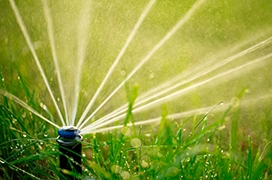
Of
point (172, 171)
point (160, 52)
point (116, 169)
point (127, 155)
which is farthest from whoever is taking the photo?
point (160, 52)

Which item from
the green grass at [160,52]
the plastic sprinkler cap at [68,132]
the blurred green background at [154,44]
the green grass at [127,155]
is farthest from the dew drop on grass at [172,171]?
the blurred green background at [154,44]

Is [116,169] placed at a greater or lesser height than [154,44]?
lesser

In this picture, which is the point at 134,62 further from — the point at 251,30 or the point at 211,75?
the point at 251,30

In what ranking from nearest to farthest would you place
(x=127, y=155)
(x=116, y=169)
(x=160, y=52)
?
(x=116, y=169), (x=127, y=155), (x=160, y=52)

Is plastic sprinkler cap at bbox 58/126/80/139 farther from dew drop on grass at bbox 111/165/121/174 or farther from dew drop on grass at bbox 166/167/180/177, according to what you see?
dew drop on grass at bbox 166/167/180/177

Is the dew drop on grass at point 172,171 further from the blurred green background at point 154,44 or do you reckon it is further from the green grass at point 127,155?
the blurred green background at point 154,44

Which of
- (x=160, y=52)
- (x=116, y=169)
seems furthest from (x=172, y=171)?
(x=160, y=52)

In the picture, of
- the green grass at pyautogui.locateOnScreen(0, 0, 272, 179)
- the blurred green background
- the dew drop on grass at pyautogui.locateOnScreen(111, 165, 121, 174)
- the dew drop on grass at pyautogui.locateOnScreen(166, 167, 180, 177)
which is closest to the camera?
the dew drop on grass at pyautogui.locateOnScreen(166, 167, 180, 177)

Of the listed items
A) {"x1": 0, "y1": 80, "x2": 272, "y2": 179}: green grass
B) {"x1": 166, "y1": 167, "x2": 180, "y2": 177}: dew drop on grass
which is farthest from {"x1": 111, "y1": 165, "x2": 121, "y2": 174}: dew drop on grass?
{"x1": 166, "y1": 167, "x2": 180, "y2": 177}: dew drop on grass

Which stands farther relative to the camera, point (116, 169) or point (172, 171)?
point (116, 169)

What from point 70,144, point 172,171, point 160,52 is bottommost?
point 172,171

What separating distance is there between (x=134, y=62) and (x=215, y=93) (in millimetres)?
688

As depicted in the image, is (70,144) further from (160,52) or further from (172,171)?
(160,52)

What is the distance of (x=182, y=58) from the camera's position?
374 centimetres
